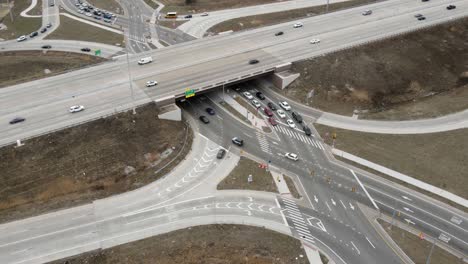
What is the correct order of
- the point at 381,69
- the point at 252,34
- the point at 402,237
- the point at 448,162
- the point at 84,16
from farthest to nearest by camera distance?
the point at 84,16 < the point at 252,34 < the point at 381,69 < the point at 448,162 < the point at 402,237

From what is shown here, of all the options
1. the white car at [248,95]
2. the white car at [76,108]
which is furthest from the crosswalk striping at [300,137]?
the white car at [76,108]

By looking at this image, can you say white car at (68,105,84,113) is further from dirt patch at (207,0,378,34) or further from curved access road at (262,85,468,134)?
dirt patch at (207,0,378,34)

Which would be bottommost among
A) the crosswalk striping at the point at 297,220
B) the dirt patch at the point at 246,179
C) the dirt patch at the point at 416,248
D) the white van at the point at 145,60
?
the dirt patch at the point at 416,248

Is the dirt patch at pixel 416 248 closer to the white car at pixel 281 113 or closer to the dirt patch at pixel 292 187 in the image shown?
the dirt patch at pixel 292 187

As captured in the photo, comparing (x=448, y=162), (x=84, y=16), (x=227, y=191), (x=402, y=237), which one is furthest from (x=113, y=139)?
(x=84, y=16)

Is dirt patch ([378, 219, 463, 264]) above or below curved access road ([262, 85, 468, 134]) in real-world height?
below

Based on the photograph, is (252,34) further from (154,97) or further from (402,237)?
(402,237)

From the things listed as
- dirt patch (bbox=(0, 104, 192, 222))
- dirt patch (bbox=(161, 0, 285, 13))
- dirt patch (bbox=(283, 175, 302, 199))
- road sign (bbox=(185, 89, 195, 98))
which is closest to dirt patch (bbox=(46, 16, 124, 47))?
dirt patch (bbox=(161, 0, 285, 13))
